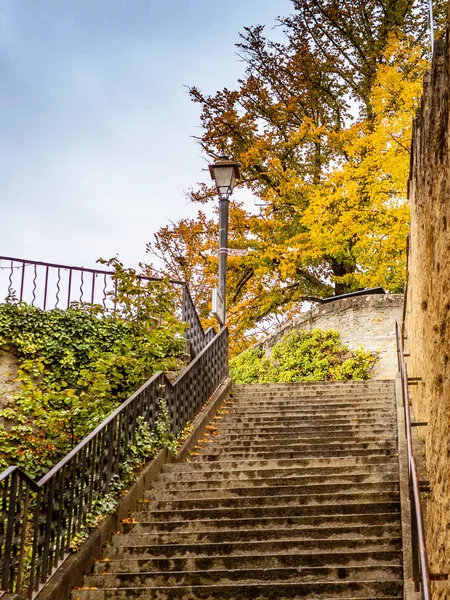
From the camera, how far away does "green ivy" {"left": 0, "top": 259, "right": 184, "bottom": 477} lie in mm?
9727

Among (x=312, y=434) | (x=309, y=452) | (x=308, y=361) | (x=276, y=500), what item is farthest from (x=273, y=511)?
(x=308, y=361)

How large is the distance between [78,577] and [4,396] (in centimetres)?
508

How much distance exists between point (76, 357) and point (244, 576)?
608 centimetres

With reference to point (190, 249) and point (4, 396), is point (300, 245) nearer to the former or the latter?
point (190, 249)

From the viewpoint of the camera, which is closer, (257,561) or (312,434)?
(257,561)

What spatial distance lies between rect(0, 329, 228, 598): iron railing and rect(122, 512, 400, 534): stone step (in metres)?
0.60

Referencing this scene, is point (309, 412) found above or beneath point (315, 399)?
beneath

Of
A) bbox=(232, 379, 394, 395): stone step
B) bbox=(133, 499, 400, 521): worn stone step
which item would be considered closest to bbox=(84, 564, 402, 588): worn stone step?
bbox=(133, 499, 400, 521): worn stone step

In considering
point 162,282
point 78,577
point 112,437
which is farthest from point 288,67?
point 78,577

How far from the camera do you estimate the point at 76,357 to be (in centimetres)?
1156

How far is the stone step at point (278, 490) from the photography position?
301 inches

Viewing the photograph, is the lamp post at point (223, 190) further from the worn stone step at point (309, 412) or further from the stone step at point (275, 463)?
the stone step at point (275, 463)

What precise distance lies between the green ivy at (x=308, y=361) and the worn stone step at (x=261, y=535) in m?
10.2

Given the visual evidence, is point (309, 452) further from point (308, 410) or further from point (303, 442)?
→ point (308, 410)
